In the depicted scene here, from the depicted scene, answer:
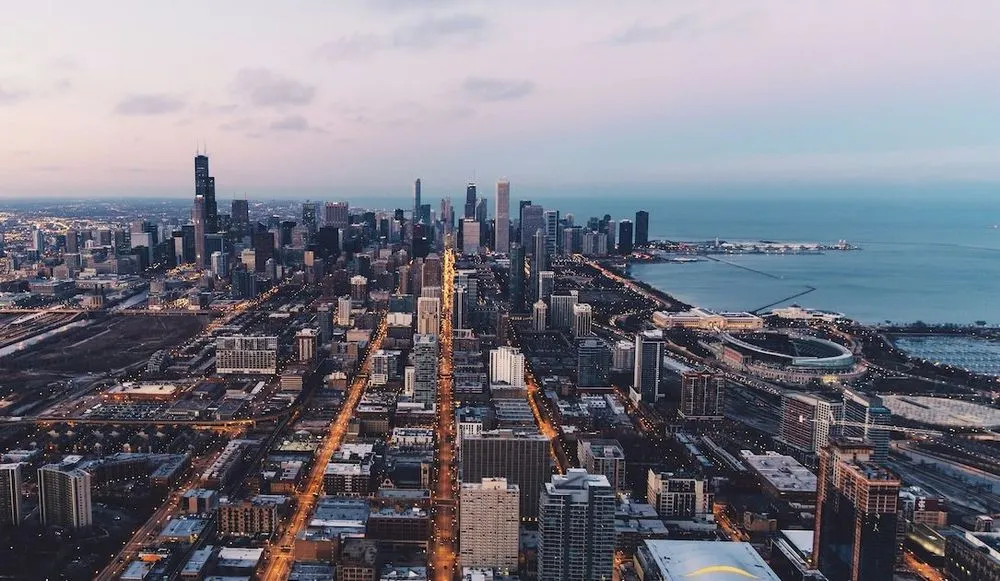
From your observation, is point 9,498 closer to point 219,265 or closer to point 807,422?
point 807,422

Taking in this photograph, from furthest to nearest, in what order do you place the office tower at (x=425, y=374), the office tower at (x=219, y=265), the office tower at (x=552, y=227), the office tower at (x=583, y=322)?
the office tower at (x=552, y=227) → the office tower at (x=219, y=265) → the office tower at (x=583, y=322) → the office tower at (x=425, y=374)

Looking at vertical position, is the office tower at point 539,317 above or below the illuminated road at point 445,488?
above

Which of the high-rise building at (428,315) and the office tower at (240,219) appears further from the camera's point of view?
the office tower at (240,219)

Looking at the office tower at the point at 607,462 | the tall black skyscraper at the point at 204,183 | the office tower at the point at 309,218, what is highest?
the tall black skyscraper at the point at 204,183

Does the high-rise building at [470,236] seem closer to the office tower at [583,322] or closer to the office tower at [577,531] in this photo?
the office tower at [583,322]

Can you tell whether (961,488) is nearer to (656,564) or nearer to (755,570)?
(755,570)

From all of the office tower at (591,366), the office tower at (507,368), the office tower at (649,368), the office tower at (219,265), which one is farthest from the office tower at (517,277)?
the office tower at (219,265)

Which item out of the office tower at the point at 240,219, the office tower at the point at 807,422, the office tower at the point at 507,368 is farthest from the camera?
the office tower at the point at 240,219

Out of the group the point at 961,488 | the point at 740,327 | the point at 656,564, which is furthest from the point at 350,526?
the point at 740,327
